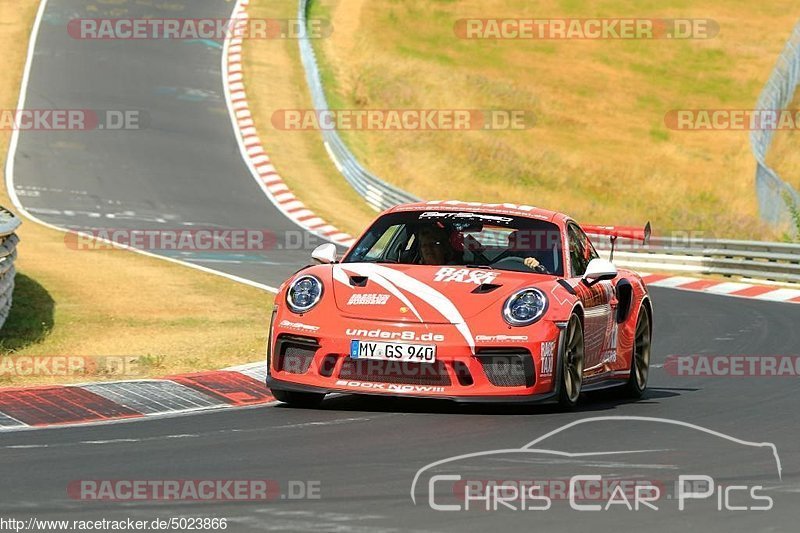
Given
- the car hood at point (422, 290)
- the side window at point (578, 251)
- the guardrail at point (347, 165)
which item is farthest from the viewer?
the guardrail at point (347, 165)

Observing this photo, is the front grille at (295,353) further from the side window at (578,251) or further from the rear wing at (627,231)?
the rear wing at (627,231)

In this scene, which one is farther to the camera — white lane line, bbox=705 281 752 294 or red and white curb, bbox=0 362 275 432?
white lane line, bbox=705 281 752 294

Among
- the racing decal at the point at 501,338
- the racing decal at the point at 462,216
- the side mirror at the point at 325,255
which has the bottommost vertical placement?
the racing decal at the point at 501,338

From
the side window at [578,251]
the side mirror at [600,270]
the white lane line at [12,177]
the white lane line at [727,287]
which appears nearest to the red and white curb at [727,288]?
the white lane line at [727,287]

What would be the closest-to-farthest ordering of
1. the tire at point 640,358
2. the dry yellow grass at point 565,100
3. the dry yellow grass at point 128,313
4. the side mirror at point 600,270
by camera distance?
the side mirror at point 600,270 → the tire at point 640,358 → the dry yellow grass at point 128,313 → the dry yellow grass at point 565,100

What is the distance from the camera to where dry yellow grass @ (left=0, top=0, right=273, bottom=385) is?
13281 mm

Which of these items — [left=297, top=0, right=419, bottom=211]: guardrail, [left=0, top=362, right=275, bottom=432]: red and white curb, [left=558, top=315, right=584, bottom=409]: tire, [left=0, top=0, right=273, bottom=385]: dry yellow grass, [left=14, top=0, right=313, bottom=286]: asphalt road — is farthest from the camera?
[left=297, top=0, right=419, bottom=211]: guardrail

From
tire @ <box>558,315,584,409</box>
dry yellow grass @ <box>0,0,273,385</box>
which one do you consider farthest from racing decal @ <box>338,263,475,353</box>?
dry yellow grass @ <box>0,0,273,385</box>

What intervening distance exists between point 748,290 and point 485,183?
1344cm

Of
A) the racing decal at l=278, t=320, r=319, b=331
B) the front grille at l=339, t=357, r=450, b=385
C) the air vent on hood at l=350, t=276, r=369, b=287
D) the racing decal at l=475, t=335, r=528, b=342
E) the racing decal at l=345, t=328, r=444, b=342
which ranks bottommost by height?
the front grille at l=339, t=357, r=450, b=385

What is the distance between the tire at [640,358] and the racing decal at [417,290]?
91.3 inches

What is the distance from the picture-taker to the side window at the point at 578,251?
10.6 meters

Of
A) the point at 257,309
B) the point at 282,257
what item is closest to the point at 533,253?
the point at 257,309

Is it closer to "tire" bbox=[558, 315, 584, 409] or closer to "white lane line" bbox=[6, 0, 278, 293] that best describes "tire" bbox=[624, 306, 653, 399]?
"tire" bbox=[558, 315, 584, 409]
